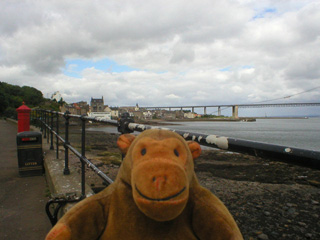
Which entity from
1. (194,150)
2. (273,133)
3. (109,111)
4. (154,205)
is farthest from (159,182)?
(109,111)

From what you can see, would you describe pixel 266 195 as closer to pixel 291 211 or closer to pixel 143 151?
pixel 291 211

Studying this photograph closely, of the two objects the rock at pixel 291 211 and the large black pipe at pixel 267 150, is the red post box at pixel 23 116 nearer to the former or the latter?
the large black pipe at pixel 267 150

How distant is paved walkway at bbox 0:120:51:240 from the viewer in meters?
2.45

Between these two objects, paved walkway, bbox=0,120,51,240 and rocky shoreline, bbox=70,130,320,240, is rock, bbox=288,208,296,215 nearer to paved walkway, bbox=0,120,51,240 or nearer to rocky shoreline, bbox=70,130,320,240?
rocky shoreline, bbox=70,130,320,240

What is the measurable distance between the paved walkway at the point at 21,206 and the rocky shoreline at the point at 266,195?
4.89 ft

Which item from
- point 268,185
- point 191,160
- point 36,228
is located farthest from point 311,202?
point 191,160

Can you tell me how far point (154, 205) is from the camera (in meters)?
0.72

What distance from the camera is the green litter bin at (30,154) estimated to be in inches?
169

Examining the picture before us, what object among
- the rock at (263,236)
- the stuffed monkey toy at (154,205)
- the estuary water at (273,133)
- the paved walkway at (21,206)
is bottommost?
the estuary water at (273,133)

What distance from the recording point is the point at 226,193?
6.80 meters

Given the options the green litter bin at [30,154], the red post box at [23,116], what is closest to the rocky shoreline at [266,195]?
the green litter bin at [30,154]

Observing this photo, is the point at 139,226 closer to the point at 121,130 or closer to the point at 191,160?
the point at 191,160

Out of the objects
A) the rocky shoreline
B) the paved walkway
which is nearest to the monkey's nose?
the paved walkway

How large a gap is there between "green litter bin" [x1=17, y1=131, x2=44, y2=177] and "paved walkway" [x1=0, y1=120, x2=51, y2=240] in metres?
0.14
